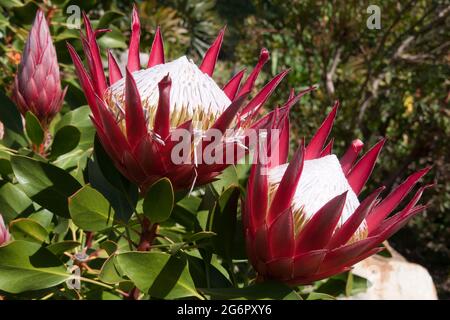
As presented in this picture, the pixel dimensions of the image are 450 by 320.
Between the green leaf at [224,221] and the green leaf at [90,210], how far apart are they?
0.17 metres

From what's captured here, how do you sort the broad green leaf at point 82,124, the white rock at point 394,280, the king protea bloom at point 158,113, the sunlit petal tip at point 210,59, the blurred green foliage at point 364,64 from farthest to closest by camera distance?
the blurred green foliage at point 364,64 < the white rock at point 394,280 < the broad green leaf at point 82,124 < the sunlit petal tip at point 210,59 < the king protea bloom at point 158,113

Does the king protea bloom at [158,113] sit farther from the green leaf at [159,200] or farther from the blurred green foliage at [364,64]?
the blurred green foliage at [364,64]

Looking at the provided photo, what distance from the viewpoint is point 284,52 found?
14.1 ft

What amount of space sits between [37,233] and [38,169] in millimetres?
111

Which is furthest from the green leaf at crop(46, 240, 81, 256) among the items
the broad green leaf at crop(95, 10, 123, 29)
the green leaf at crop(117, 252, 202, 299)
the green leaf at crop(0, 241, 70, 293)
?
the broad green leaf at crop(95, 10, 123, 29)

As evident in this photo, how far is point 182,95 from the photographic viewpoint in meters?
0.85

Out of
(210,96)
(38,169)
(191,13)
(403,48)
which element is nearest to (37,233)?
(38,169)

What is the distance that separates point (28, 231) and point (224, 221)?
0.32 meters

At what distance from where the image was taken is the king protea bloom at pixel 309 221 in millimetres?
765

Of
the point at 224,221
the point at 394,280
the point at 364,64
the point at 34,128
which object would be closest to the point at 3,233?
the point at 34,128

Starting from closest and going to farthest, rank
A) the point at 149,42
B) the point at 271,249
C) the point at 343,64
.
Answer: the point at 271,249, the point at 149,42, the point at 343,64

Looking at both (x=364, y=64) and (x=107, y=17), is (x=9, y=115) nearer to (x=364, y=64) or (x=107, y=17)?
(x=107, y=17)

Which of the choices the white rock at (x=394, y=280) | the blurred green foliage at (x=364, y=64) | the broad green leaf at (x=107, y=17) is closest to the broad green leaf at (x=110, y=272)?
the broad green leaf at (x=107, y=17)
